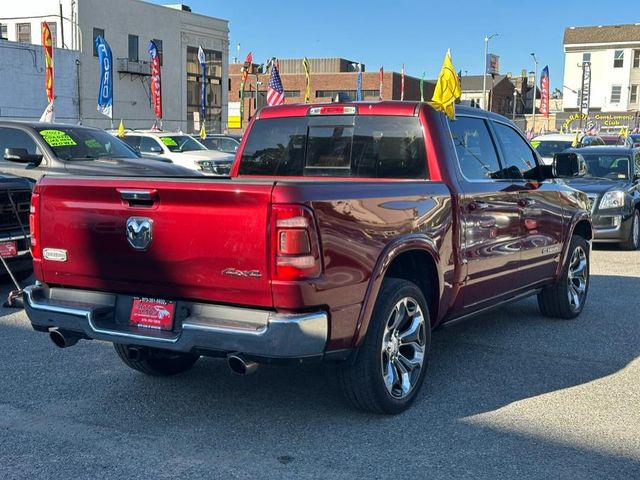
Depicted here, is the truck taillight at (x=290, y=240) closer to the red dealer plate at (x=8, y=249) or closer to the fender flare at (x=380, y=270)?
the fender flare at (x=380, y=270)

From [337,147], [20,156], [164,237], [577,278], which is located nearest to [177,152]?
Answer: [20,156]

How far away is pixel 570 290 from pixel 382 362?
3.49 m

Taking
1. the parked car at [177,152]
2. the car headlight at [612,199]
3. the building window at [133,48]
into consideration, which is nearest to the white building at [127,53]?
the building window at [133,48]

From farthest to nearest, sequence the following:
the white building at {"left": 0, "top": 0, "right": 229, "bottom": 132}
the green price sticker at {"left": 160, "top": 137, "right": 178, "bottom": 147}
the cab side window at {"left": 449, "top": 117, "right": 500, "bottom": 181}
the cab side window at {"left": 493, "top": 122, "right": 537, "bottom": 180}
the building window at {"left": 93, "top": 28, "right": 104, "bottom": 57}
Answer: the building window at {"left": 93, "top": 28, "right": 104, "bottom": 57} → the white building at {"left": 0, "top": 0, "right": 229, "bottom": 132} → the green price sticker at {"left": 160, "top": 137, "right": 178, "bottom": 147} → the cab side window at {"left": 493, "top": 122, "right": 537, "bottom": 180} → the cab side window at {"left": 449, "top": 117, "right": 500, "bottom": 181}

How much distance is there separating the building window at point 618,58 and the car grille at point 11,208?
7249 cm

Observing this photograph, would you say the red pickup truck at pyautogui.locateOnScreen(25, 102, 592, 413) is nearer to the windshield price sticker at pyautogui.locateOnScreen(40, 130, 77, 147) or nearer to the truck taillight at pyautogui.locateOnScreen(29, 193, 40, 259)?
the truck taillight at pyautogui.locateOnScreen(29, 193, 40, 259)

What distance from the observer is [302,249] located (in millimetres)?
3668

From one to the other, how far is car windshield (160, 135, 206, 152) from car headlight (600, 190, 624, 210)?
39.7ft

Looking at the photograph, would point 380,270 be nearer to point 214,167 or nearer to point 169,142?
point 214,167

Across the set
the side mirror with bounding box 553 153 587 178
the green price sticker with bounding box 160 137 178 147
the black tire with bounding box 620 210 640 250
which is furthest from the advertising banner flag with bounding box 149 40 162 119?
the side mirror with bounding box 553 153 587 178

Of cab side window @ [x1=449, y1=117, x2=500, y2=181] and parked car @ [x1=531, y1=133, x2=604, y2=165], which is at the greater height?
cab side window @ [x1=449, y1=117, x2=500, y2=181]

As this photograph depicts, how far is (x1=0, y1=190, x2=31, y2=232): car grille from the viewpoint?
791cm

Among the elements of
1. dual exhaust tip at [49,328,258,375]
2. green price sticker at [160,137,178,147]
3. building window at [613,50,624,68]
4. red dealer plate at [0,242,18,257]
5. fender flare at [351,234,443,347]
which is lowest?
red dealer plate at [0,242,18,257]

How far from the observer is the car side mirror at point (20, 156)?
9.59 meters
